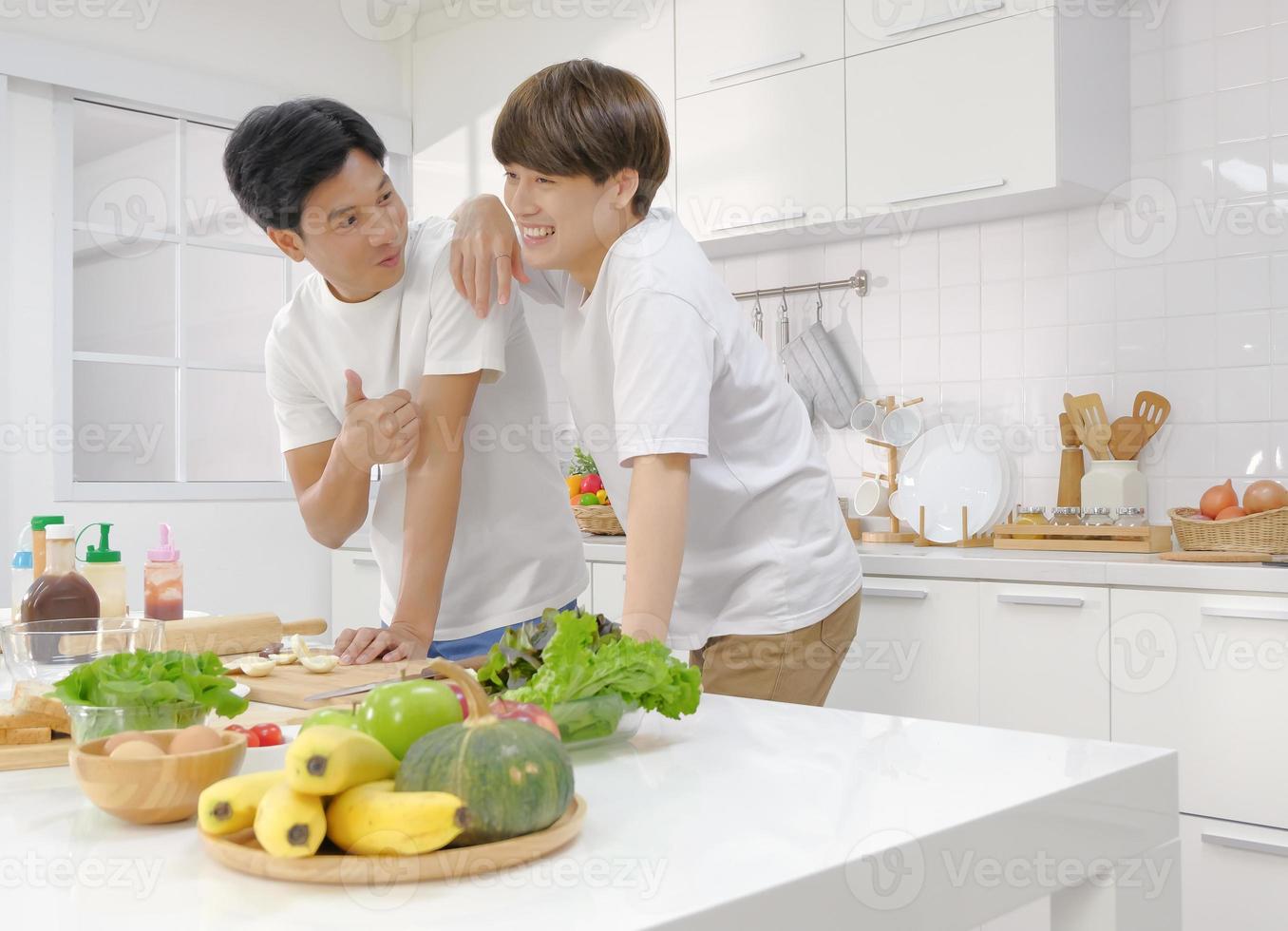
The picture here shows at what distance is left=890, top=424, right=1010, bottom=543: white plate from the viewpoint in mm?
2910

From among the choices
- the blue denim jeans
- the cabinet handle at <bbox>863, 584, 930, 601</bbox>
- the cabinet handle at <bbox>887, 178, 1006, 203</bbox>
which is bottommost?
the cabinet handle at <bbox>863, 584, 930, 601</bbox>

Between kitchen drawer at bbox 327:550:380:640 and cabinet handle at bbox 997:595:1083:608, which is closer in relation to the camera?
cabinet handle at bbox 997:595:1083:608

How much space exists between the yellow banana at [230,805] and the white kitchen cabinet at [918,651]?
1.87m

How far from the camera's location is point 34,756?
0.93 metres

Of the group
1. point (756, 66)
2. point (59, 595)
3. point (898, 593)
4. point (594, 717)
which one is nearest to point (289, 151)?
point (59, 595)

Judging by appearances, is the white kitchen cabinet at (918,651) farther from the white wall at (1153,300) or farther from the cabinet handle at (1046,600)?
the white wall at (1153,300)

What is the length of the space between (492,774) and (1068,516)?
236 cm

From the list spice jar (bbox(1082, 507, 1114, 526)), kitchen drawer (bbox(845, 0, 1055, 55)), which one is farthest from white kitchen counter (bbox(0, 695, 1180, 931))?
kitchen drawer (bbox(845, 0, 1055, 55))

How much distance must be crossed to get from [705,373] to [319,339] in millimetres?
683

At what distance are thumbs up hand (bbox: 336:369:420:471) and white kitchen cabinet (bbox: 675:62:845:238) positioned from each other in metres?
1.66

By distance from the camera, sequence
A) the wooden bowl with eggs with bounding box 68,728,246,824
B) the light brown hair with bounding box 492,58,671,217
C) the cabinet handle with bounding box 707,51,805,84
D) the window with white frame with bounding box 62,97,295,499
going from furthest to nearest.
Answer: the window with white frame with bounding box 62,97,295,499
the cabinet handle with bounding box 707,51,805,84
the light brown hair with bounding box 492,58,671,217
the wooden bowl with eggs with bounding box 68,728,246,824

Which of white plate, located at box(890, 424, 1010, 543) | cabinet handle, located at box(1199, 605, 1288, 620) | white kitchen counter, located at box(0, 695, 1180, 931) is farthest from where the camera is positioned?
white plate, located at box(890, 424, 1010, 543)

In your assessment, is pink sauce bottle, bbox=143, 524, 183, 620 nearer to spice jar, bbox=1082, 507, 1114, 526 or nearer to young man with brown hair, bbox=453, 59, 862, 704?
young man with brown hair, bbox=453, 59, 862, 704

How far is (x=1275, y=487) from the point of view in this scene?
226 cm
